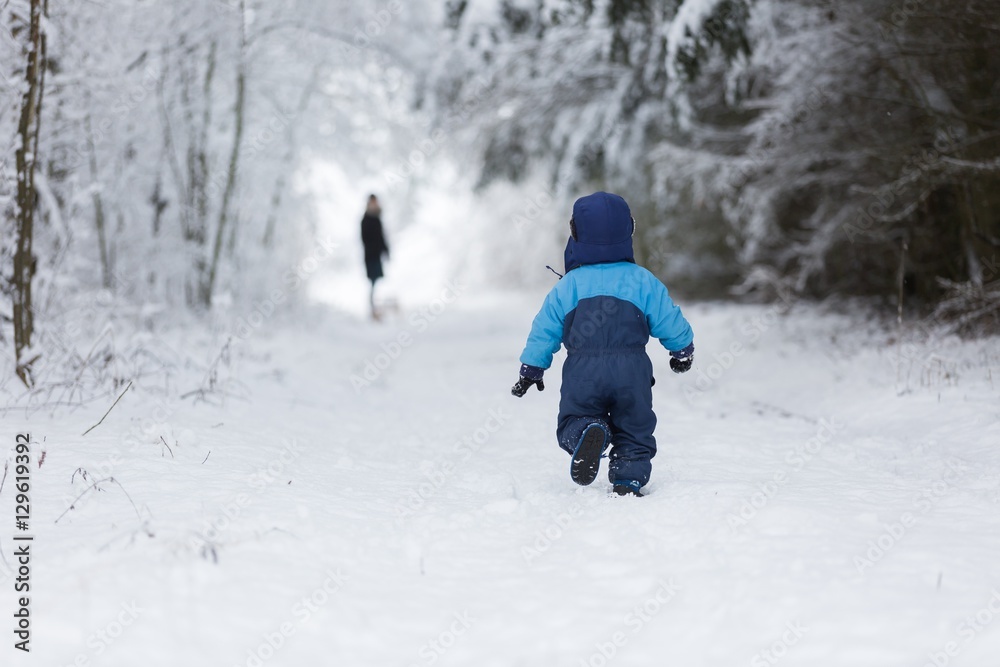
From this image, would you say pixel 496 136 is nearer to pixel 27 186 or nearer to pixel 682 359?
pixel 27 186

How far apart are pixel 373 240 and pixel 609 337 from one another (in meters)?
10.5

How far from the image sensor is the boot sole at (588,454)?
140 inches

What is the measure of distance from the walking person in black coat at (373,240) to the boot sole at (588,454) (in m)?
10.6

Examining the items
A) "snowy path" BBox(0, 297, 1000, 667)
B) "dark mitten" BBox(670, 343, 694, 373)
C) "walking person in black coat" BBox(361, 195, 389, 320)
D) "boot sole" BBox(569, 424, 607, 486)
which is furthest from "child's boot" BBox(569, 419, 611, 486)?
"walking person in black coat" BBox(361, 195, 389, 320)

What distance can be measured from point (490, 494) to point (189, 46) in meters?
6.65

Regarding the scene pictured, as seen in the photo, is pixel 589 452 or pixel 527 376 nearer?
pixel 589 452

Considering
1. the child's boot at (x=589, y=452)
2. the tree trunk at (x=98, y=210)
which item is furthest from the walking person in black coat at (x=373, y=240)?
the child's boot at (x=589, y=452)

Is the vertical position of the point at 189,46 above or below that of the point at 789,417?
above

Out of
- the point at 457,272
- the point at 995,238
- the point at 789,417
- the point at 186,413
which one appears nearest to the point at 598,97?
the point at 995,238

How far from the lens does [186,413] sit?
4.81 m

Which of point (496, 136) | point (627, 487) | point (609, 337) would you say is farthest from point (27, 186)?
point (496, 136)

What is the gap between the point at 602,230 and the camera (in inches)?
149

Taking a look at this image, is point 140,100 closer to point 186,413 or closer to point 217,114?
point 217,114

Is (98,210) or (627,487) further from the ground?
(98,210)
